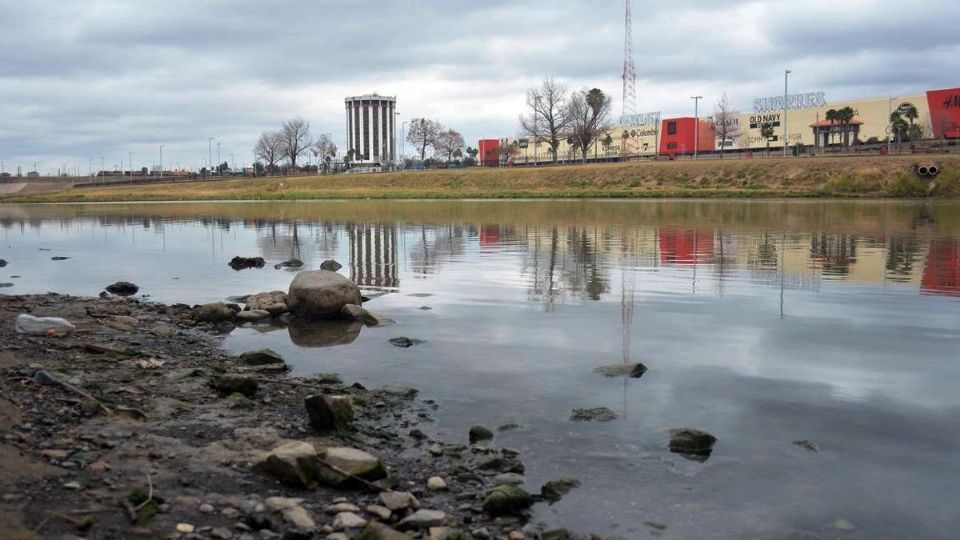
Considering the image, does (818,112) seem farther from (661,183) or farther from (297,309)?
(297,309)

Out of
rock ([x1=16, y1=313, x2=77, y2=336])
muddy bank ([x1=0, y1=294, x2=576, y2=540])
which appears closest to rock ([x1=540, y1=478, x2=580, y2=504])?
muddy bank ([x1=0, y1=294, x2=576, y2=540])

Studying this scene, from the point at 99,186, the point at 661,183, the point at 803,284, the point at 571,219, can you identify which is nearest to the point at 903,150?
the point at 661,183

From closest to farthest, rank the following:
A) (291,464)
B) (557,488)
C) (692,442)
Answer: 1. (291,464)
2. (557,488)
3. (692,442)

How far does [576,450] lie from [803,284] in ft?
49.3

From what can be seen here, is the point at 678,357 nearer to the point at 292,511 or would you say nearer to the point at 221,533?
the point at 292,511

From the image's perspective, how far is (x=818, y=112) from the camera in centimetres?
12356

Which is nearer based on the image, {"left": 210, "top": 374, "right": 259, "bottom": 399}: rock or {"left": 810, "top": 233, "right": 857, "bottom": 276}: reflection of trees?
{"left": 210, "top": 374, "right": 259, "bottom": 399}: rock

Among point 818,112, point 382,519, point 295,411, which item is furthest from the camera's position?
point 818,112

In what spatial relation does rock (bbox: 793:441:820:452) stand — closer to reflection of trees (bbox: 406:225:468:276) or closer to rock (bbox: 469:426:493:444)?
rock (bbox: 469:426:493:444)

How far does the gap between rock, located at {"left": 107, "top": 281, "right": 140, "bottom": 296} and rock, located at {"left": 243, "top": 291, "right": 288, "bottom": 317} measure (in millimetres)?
5136

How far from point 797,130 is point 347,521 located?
5249 inches

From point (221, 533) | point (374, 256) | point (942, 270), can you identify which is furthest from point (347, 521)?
point (374, 256)

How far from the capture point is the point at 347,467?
827 cm

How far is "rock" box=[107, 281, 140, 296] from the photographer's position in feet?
74.7
